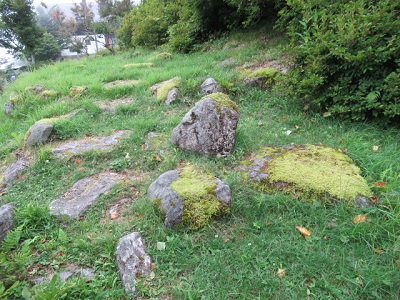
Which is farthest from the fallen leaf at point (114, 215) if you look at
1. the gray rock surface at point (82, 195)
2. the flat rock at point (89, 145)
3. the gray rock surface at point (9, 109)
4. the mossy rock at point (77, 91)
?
the gray rock surface at point (9, 109)

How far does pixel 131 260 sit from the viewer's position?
7.18ft

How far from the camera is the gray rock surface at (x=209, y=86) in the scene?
536cm

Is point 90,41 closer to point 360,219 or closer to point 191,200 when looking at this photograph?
point 191,200

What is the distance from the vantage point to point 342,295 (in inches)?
71.7

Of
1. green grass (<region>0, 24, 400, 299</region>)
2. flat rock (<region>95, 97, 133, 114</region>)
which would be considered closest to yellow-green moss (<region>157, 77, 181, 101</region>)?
flat rock (<region>95, 97, 133, 114</region>)

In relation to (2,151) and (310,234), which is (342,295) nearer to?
(310,234)

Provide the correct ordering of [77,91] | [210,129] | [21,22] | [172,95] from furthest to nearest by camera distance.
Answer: [21,22]
[77,91]
[172,95]
[210,129]

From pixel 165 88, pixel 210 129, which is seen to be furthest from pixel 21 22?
pixel 210 129

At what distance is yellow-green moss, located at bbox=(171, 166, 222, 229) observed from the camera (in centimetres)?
242

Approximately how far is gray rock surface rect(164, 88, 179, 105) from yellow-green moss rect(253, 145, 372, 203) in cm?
267

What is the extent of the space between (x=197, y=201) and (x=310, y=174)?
3.96ft

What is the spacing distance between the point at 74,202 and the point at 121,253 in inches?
46.6

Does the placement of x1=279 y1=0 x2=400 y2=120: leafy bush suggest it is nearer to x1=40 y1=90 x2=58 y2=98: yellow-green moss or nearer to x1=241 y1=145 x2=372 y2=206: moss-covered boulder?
x1=241 y1=145 x2=372 y2=206: moss-covered boulder

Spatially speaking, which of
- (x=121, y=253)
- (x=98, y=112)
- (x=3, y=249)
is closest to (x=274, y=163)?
(x=121, y=253)
